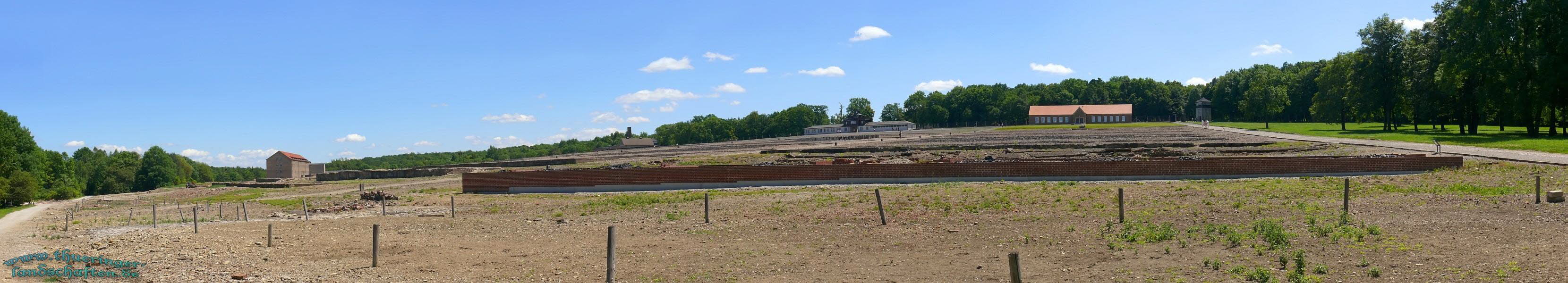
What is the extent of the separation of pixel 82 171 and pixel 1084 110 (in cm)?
12747

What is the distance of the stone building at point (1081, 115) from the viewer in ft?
371

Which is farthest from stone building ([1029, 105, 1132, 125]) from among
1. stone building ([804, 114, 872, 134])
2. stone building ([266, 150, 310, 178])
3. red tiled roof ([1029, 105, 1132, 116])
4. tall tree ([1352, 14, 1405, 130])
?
stone building ([266, 150, 310, 178])

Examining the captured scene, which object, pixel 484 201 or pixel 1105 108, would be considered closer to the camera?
pixel 484 201

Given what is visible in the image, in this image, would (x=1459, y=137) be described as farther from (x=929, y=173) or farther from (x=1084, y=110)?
(x=1084, y=110)

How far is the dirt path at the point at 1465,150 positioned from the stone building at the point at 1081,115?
62124 mm

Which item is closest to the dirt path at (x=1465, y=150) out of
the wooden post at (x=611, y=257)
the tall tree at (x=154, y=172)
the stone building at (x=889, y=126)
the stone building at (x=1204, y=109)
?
the wooden post at (x=611, y=257)

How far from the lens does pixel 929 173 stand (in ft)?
87.6

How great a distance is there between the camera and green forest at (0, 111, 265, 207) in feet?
171

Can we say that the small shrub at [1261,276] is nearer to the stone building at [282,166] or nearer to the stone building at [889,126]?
the stone building at [282,166]

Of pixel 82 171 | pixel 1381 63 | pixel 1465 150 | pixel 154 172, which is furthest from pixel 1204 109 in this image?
pixel 82 171

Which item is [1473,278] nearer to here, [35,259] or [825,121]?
[35,259]

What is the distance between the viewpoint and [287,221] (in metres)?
22.7

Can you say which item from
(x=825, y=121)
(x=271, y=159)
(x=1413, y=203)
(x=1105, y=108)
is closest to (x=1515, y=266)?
(x=1413, y=203)

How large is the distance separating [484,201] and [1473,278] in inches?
991
